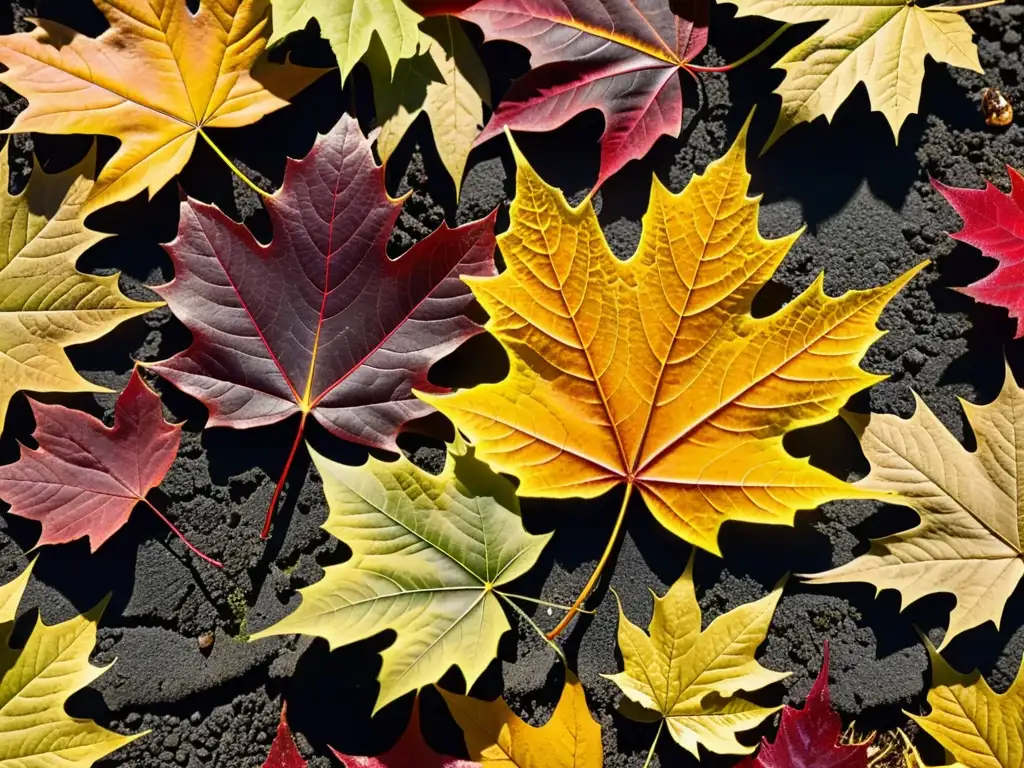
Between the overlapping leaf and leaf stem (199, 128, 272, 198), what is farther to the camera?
leaf stem (199, 128, 272, 198)

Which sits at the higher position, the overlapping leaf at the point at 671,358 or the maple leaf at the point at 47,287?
the overlapping leaf at the point at 671,358

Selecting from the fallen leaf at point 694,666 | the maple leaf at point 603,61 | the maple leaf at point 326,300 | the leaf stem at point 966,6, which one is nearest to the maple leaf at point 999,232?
the leaf stem at point 966,6

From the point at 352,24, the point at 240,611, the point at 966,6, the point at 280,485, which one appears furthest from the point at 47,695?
the point at 966,6

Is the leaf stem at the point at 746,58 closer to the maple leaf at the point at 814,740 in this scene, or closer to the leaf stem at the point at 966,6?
the leaf stem at the point at 966,6

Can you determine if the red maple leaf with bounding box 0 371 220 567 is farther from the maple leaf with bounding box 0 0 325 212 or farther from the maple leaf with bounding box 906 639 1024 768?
the maple leaf with bounding box 906 639 1024 768

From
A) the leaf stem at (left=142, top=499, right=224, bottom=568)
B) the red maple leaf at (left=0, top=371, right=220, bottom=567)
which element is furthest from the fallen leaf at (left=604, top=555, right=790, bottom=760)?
the red maple leaf at (left=0, top=371, right=220, bottom=567)
